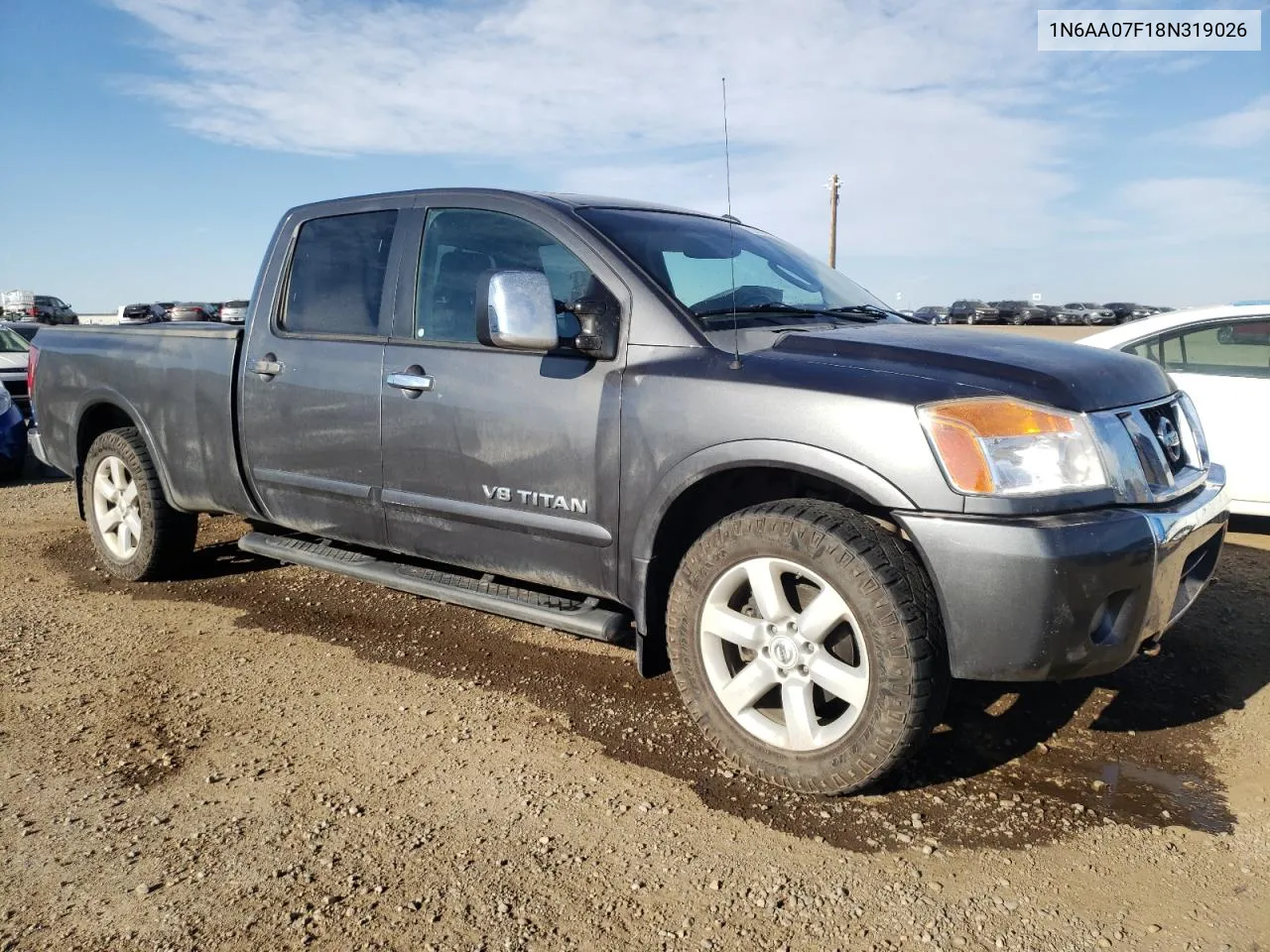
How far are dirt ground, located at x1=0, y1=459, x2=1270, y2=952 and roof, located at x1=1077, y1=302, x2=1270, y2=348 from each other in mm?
2139

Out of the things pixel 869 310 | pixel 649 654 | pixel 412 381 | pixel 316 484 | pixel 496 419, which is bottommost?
pixel 649 654

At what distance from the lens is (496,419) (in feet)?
10.8

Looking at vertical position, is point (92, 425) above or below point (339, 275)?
below

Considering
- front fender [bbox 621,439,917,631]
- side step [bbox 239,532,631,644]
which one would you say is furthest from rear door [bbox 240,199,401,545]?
front fender [bbox 621,439,917,631]

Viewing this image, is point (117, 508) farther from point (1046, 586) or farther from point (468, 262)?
point (1046, 586)

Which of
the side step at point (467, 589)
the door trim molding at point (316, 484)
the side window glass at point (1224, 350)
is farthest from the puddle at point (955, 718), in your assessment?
the side window glass at point (1224, 350)

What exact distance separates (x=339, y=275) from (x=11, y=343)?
35.0ft

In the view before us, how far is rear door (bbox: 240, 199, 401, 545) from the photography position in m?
3.75

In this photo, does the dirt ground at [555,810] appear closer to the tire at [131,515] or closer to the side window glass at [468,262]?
the tire at [131,515]

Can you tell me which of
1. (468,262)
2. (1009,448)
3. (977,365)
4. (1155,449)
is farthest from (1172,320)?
(468,262)

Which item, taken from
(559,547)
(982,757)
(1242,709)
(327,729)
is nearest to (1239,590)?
(1242,709)

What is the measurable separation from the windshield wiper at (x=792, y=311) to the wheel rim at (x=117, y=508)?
329cm

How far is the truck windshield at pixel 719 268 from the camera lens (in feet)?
10.7

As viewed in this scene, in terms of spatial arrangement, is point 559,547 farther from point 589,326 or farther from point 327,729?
point 327,729
